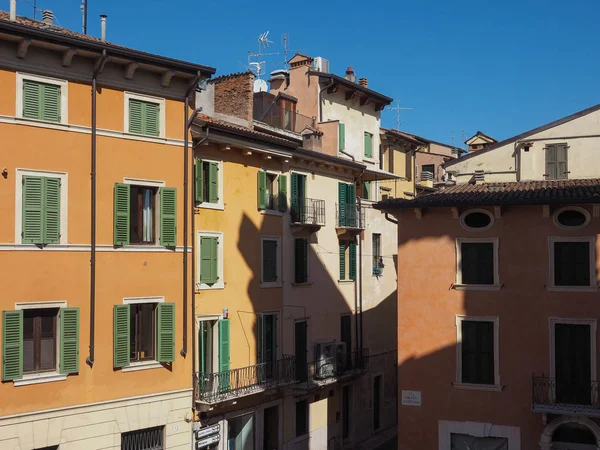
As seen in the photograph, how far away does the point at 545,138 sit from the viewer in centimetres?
2686

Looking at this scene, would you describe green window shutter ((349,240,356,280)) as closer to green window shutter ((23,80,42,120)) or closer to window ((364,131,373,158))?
window ((364,131,373,158))

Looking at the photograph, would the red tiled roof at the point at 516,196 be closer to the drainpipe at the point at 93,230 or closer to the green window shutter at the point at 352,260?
the drainpipe at the point at 93,230

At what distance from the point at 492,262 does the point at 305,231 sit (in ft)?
33.0

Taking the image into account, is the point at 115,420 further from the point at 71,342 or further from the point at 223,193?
the point at 223,193

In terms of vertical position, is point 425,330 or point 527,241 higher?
point 527,241

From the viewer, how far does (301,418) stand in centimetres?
3027

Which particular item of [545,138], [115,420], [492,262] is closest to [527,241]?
[492,262]

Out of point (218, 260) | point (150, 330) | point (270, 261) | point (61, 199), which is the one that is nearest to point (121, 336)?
point (150, 330)

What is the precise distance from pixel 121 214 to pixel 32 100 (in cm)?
409

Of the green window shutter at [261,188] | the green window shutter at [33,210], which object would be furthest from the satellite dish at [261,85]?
the green window shutter at [33,210]

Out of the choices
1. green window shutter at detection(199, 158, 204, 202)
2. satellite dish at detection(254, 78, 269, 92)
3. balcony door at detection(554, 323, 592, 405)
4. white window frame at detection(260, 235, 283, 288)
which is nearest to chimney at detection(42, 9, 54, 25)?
green window shutter at detection(199, 158, 204, 202)

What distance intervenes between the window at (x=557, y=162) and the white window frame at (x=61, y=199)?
657 inches

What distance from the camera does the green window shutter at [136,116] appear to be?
74.2 feet

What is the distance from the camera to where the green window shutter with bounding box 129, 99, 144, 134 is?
22609 mm
